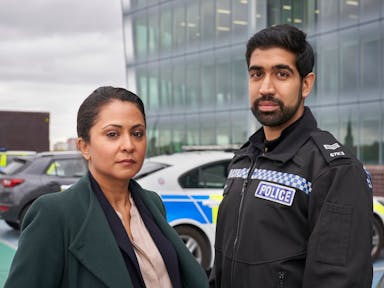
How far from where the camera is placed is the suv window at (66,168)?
10.3 m

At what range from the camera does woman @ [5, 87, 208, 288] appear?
1.77 meters

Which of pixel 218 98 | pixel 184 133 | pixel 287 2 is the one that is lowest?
pixel 184 133

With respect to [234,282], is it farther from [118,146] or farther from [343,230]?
[118,146]

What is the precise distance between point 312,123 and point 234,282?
2.52 ft

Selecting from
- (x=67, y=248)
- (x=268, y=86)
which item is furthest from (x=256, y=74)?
(x=67, y=248)

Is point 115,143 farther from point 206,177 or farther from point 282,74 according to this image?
point 206,177

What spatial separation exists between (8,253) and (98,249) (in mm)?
7501

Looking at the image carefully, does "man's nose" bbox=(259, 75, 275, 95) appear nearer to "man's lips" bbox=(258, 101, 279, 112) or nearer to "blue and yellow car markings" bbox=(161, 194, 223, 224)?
"man's lips" bbox=(258, 101, 279, 112)

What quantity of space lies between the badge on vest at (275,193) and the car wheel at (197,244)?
4435mm

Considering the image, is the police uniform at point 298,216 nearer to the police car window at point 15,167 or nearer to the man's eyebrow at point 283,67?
the man's eyebrow at point 283,67

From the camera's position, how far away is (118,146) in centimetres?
198

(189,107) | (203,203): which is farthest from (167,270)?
(189,107)

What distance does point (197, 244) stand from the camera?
676 centimetres

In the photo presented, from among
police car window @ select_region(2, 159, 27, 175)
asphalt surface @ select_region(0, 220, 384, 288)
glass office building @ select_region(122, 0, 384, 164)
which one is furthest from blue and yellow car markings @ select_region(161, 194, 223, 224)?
glass office building @ select_region(122, 0, 384, 164)
